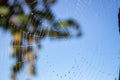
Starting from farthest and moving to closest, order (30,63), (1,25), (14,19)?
(30,63) < (14,19) < (1,25)

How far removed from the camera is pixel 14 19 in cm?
182

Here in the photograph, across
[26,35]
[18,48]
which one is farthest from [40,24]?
[18,48]

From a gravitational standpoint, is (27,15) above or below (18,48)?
→ above

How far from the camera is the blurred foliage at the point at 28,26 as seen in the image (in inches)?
68.6

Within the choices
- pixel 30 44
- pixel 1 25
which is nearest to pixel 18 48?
pixel 30 44

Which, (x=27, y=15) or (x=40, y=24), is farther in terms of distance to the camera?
(x=40, y=24)

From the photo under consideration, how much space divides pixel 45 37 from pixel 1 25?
1.67ft

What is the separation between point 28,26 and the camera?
204 centimetres

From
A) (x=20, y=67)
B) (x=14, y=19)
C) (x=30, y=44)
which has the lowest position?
(x=20, y=67)

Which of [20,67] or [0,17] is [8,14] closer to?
[0,17]

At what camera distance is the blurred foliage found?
1741 millimetres

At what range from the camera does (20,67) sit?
1.85 m

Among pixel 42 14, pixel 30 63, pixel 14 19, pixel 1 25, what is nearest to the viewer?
pixel 1 25

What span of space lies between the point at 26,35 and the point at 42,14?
180mm
